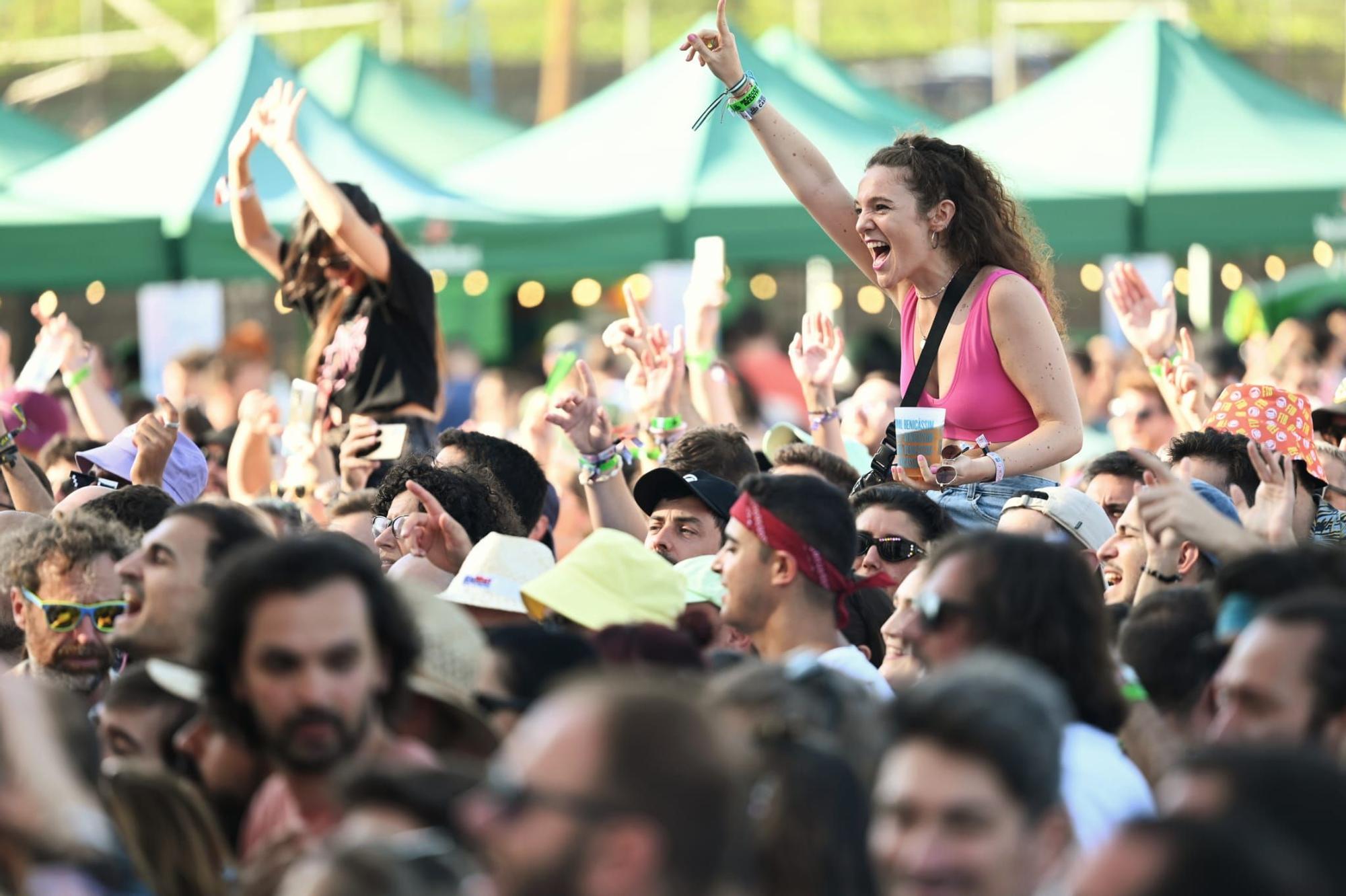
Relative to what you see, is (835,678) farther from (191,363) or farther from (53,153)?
(53,153)

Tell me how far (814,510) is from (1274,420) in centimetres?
245

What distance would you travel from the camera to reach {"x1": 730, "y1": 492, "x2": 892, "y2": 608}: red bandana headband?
4.63 meters

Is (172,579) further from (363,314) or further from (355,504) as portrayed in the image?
(363,314)

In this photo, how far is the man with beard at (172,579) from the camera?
4379 mm

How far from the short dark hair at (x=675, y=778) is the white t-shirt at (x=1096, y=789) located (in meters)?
0.97

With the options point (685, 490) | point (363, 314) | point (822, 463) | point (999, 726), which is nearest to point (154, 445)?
point (363, 314)

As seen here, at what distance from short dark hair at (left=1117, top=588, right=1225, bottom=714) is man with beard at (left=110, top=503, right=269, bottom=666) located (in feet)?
6.38

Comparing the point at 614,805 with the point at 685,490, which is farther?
the point at 685,490

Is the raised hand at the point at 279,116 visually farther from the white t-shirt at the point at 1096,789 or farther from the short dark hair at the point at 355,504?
the white t-shirt at the point at 1096,789

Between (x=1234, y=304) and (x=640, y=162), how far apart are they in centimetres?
626

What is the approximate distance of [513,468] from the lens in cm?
638

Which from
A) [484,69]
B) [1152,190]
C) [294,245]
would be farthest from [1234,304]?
[484,69]

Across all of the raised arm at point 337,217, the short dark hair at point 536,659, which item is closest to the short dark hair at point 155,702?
the short dark hair at point 536,659

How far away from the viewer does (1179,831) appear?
2334mm
